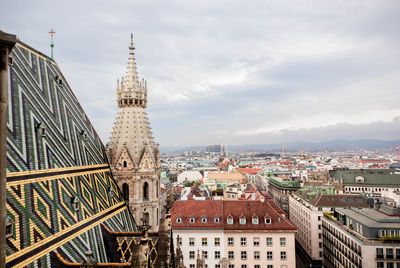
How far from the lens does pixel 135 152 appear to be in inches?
1071

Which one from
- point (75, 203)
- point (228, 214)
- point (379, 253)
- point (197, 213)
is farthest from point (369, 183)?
point (75, 203)

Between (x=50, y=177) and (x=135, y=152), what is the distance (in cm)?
1178

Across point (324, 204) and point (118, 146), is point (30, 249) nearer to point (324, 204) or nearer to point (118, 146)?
point (118, 146)

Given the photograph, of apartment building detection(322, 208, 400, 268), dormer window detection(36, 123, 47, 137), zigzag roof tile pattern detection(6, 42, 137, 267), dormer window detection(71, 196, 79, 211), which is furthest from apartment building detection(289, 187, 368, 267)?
dormer window detection(36, 123, 47, 137)

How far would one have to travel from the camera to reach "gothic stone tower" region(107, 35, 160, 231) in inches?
1054

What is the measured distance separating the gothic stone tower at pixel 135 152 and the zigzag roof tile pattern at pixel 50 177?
2.34 m

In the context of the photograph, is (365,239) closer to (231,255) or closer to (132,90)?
(231,255)

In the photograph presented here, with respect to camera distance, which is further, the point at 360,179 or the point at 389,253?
the point at 360,179

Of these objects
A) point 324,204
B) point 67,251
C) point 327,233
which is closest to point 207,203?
point 327,233

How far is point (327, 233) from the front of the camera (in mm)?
53562

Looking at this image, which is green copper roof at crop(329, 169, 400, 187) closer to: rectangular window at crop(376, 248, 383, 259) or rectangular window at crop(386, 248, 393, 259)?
rectangular window at crop(386, 248, 393, 259)

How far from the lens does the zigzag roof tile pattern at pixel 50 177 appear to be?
12.7 meters

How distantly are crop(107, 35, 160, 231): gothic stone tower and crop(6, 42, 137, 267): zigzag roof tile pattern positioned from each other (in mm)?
2343

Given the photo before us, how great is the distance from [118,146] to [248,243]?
25.7m
